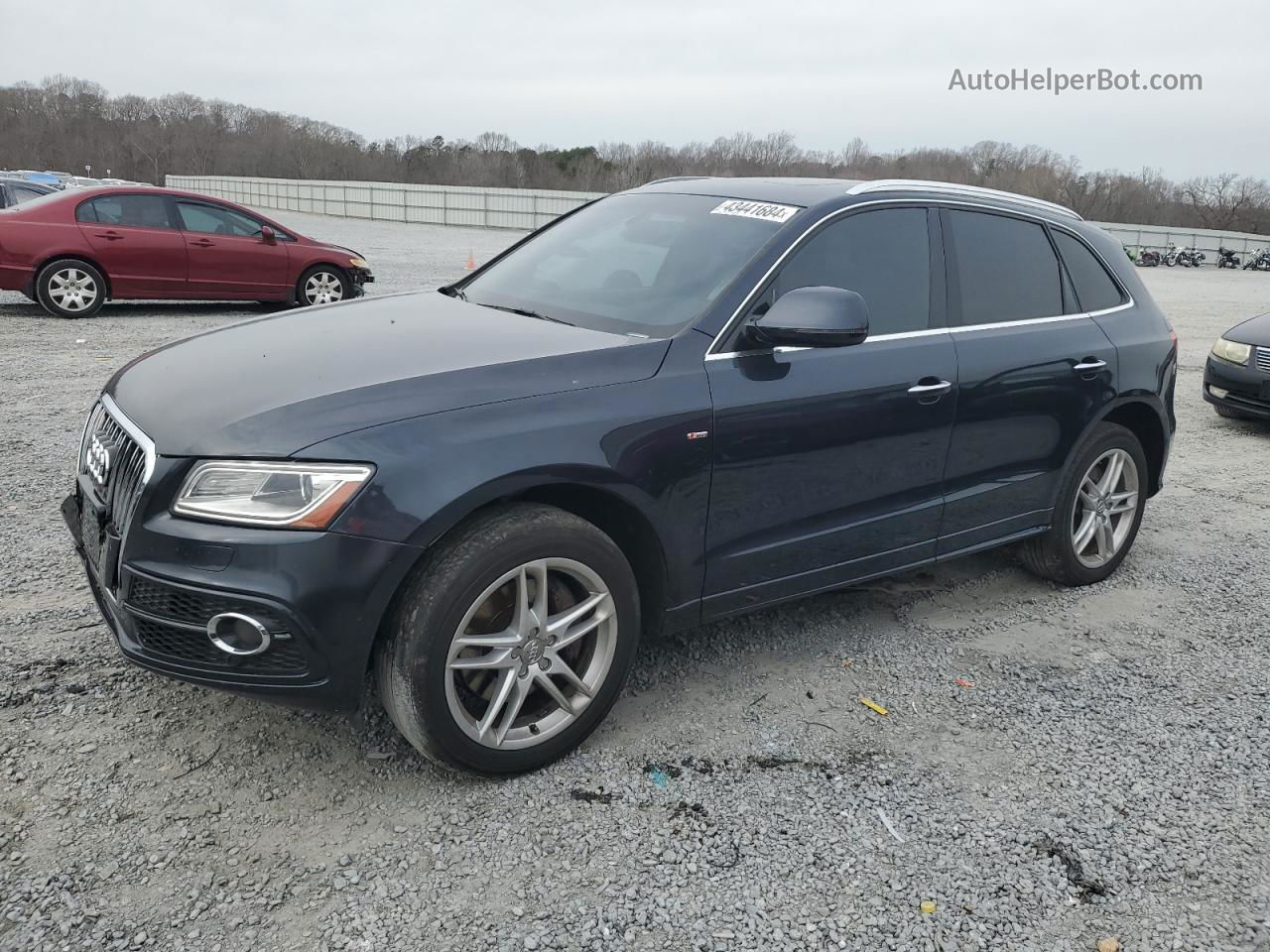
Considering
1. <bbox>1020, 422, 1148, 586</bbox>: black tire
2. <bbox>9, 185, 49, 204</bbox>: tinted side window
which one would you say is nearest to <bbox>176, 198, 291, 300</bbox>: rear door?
<bbox>9, 185, 49, 204</bbox>: tinted side window

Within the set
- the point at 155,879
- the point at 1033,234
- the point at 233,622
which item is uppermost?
the point at 1033,234

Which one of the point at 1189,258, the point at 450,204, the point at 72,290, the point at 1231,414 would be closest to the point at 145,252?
the point at 72,290

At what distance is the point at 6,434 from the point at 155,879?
503 centimetres

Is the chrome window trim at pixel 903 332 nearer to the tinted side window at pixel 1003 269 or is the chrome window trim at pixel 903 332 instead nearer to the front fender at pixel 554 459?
the tinted side window at pixel 1003 269

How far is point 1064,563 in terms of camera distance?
15.5ft

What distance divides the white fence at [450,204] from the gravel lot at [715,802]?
38.1m

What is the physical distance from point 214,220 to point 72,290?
182 cm

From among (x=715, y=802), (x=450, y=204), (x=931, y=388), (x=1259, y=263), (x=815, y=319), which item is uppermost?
(x=450, y=204)

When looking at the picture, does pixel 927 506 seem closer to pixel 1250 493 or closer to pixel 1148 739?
pixel 1148 739

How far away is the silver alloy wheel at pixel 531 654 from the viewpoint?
286 cm

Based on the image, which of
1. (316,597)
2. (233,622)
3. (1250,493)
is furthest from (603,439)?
(1250,493)

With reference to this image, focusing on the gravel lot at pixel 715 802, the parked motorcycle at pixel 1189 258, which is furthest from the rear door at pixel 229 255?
the parked motorcycle at pixel 1189 258

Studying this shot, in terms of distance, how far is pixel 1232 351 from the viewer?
8836 mm

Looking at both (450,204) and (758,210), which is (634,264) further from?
(450,204)
